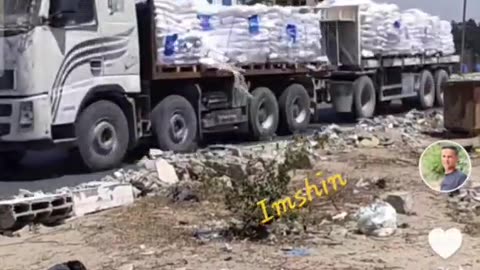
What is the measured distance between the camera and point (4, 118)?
1259 centimetres

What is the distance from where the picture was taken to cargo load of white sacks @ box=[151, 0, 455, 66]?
14781 mm

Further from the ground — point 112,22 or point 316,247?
point 112,22

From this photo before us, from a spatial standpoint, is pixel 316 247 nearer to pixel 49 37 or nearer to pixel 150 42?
pixel 49 37

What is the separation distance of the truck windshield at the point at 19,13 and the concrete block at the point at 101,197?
3.14 m

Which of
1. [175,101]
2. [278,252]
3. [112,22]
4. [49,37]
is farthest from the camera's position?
[175,101]

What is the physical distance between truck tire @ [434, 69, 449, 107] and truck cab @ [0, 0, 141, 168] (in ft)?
45.2

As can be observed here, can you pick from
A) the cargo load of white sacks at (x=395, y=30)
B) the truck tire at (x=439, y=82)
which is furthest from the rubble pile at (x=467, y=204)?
the truck tire at (x=439, y=82)

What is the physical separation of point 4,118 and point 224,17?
5.06 metres

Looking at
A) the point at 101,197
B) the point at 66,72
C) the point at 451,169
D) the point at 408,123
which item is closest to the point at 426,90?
the point at 408,123

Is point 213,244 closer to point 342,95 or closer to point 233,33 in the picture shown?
point 233,33

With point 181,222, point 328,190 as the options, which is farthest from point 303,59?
point 181,222

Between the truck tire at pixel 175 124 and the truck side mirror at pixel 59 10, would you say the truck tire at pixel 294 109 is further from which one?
the truck side mirror at pixel 59 10

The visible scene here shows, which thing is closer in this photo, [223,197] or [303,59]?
[223,197]

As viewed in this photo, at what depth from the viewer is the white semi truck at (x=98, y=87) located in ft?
40.8
